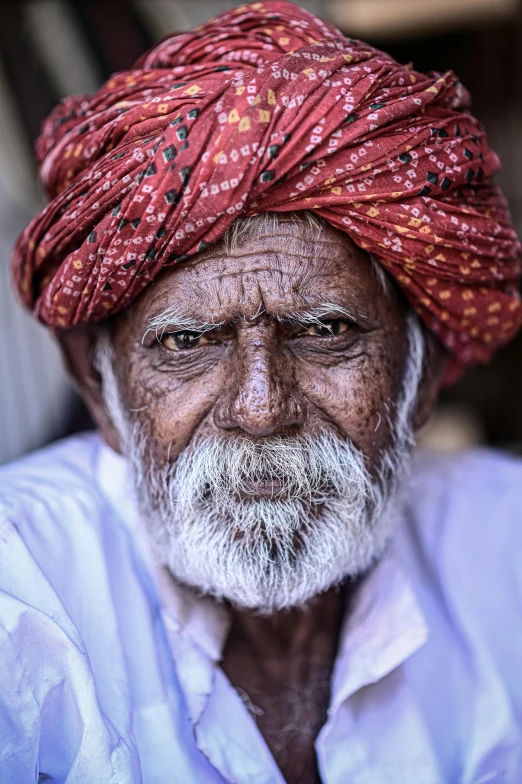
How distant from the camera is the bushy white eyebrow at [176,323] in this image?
1556 millimetres

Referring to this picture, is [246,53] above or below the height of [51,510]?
above

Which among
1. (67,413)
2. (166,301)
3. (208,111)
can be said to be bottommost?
(67,413)

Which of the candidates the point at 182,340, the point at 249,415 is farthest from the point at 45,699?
the point at 182,340

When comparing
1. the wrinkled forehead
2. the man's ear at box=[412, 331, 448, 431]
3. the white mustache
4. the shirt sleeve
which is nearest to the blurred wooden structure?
the man's ear at box=[412, 331, 448, 431]

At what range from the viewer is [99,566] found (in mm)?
1627

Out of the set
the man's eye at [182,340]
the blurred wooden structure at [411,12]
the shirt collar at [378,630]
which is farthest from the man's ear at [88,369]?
the blurred wooden structure at [411,12]

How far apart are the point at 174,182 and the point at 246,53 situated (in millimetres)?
356

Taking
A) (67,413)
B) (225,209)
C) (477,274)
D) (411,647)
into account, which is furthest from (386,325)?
(67,413)

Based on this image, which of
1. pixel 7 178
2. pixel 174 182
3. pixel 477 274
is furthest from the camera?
pixel 7 178

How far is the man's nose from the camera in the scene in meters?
1.47

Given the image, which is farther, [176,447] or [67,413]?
[67,413]

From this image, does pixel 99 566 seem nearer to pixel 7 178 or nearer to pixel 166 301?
pixel 166 301

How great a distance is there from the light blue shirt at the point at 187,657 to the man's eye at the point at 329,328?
631 millimetres

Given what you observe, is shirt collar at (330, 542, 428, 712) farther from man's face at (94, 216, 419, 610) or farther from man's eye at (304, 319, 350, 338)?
man's eye at (304, 319, 350, 338)
